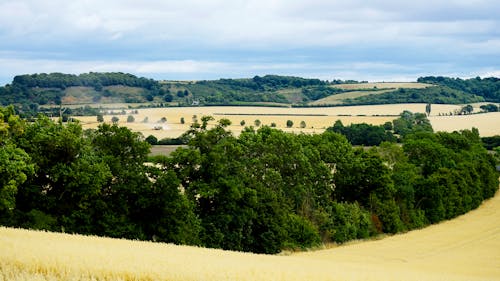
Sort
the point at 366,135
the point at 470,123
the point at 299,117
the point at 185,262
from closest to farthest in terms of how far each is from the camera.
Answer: the point at 185,262 < the point at 366,135 < the point at 299,117 < the point at 470,123

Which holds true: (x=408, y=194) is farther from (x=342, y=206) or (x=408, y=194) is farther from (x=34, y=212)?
(x=34, y=212)

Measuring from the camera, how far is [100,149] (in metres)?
50.4

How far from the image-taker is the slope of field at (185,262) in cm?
2092

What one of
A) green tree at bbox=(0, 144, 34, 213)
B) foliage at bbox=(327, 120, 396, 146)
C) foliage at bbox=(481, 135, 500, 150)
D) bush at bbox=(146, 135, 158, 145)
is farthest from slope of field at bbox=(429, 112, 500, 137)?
green tree at bbox=(0, 144, 34, 213)

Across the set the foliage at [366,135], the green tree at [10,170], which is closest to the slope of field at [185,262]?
the green tree at [10,170]

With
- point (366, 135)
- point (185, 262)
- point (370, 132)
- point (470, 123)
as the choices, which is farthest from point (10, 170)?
point (470, 123)

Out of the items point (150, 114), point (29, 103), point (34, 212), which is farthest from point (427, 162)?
point (29, 103)

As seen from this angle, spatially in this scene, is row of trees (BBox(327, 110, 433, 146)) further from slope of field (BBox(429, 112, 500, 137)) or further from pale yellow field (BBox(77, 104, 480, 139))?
slope of field (BBox(429, 112, 500, 137))

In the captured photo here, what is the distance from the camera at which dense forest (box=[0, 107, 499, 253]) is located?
45500 mm

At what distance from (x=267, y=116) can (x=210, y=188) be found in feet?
373

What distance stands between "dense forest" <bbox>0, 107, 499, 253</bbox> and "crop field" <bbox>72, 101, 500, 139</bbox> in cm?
4824

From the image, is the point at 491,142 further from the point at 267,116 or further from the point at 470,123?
the point at 267,116

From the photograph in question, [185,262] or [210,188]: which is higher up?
[185,262]

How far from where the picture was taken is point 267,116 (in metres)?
167
